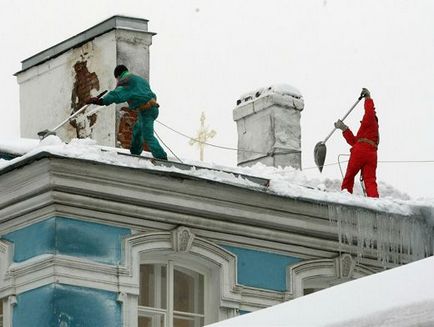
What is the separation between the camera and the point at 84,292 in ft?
65.8

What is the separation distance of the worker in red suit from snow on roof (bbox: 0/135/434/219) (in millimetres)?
250

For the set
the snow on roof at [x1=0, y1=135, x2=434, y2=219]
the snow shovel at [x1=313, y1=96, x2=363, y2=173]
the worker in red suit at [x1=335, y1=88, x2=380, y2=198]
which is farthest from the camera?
the snow shovel at [x1=313, y1=96, x2=363, y2=173]

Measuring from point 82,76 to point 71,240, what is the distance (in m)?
6.49

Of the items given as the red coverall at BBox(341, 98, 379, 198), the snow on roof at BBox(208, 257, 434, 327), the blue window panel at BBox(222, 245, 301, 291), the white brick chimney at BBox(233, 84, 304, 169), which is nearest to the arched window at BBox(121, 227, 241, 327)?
the blue window panel at BBox(222, 245, 301, 291)

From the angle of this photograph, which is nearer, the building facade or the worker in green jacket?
the building facade

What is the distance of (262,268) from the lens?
21625 millimetres

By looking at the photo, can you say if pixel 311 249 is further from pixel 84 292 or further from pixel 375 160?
pixel 84 292

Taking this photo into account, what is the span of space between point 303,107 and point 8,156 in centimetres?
484

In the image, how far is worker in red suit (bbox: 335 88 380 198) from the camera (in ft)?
74.6

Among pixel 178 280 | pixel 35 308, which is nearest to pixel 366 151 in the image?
pixel 178 280

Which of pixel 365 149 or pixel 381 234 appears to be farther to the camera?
pixel 365 149

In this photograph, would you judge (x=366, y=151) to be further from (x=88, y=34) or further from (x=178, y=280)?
(x=88, y=34)

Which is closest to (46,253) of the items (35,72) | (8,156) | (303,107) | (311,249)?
(8,156)

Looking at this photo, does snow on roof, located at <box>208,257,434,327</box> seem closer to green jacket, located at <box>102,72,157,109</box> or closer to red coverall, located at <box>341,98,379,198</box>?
green jacket, located at <box>102,72,157,109</box>
